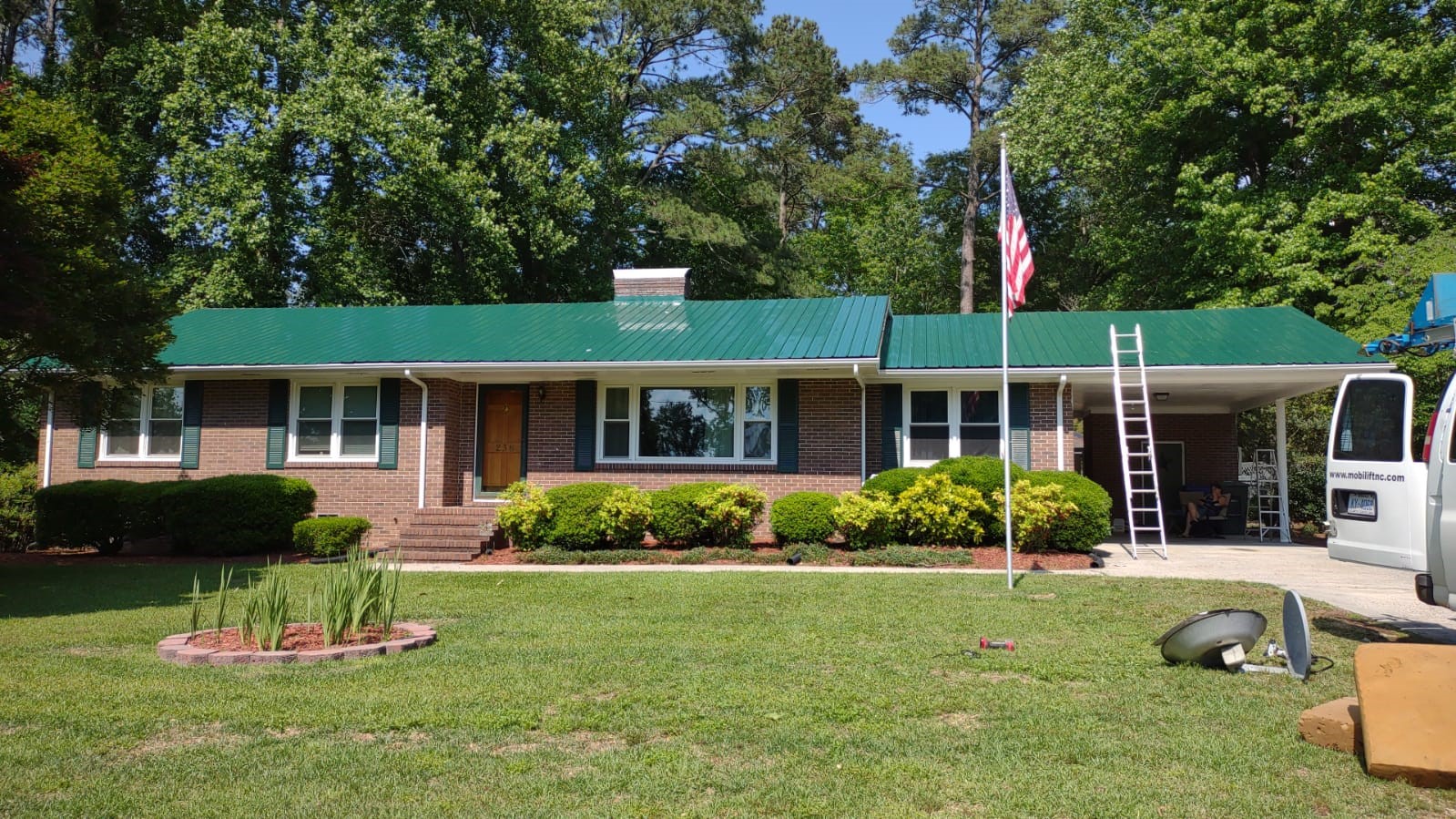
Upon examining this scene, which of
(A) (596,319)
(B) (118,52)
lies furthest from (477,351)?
(B) (118,52)

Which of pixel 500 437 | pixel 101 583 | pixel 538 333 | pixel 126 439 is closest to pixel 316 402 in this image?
pixel 500 437

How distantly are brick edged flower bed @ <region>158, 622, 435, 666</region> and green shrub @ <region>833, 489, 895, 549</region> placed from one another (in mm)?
7774

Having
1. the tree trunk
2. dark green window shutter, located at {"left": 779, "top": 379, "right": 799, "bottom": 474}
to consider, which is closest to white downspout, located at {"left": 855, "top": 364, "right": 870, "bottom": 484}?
dark green window shutter, located at {"left": 779, "top": 379, "right": 799, "bottom": 474}

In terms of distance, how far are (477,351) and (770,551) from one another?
6.20 metres

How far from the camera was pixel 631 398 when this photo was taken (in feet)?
55.9

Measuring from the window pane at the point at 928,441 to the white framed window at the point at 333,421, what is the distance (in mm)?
9342

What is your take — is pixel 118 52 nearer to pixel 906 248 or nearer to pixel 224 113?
pixel 224 113

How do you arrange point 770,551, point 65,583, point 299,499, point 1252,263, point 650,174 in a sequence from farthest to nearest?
point 650,174 < point 1252,263 < point 299,499 < point 770,551 < point 65,583

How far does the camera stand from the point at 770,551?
1459cm

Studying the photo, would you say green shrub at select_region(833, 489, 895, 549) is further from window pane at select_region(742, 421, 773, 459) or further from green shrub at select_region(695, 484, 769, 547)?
window pane at select_region(742, 421, 773, 459)

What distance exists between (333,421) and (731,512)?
775 cm

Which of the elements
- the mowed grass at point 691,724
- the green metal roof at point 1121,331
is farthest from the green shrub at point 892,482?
the mowed grass at point 691,724

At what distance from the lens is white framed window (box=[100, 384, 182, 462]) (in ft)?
59.0

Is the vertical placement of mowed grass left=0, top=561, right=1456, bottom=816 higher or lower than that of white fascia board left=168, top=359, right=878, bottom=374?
lower
